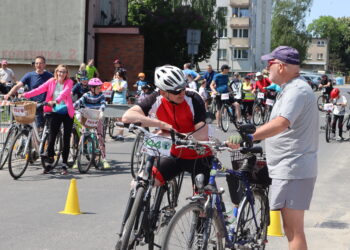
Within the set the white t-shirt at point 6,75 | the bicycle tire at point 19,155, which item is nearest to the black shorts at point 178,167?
the bicycle tire at point 19,155

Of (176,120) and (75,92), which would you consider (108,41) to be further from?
(176,120)

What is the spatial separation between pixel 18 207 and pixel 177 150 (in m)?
3.69

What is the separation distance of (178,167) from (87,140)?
6520 mm

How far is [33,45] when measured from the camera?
34000 millimetres

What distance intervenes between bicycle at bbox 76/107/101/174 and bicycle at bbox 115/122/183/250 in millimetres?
6288

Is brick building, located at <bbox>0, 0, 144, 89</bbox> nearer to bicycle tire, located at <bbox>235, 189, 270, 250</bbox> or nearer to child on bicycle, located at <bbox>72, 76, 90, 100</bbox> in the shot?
child on bicycle, located at <bbox>72, 76, 90, 100</bbox>

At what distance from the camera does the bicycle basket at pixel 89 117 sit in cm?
1234

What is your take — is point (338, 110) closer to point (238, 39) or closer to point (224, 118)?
point (224, 118)

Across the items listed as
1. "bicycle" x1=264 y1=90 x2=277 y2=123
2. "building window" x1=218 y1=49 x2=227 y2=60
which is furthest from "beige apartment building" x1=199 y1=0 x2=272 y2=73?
"bicycle" x1=264 y1=90 x2=277 y2=123

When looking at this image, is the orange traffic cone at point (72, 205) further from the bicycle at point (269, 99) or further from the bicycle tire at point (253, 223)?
the bicycle at point (269, 99)

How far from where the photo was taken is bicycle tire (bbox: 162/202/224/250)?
208 inches

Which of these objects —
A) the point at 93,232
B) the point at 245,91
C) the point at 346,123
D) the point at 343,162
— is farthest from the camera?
the point at 245,91

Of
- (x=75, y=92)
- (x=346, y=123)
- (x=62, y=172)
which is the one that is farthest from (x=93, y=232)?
(x=346, y=123)

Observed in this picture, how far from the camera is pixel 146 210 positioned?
5781 millimetres
